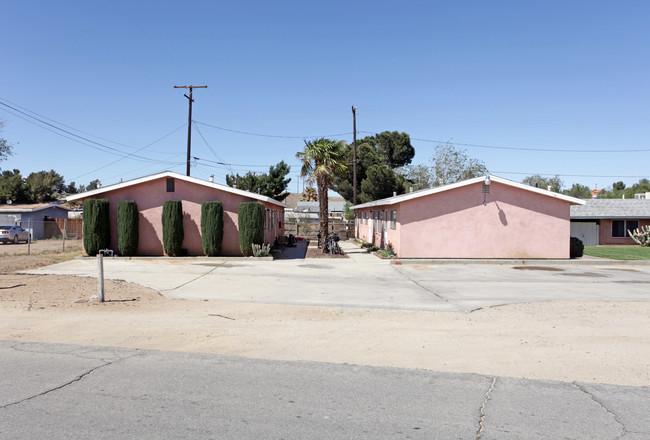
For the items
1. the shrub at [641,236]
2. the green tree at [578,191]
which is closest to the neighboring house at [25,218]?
the shrub at [641,236]

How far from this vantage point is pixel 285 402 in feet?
15.4

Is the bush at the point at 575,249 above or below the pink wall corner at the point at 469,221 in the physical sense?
below

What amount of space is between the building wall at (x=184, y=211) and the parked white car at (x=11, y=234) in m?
13.6

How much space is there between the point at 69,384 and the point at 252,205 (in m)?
15.8

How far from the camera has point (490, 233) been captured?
21.2 m

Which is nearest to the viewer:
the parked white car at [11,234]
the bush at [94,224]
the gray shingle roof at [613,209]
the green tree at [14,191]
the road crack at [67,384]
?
the road crack at [67,384]

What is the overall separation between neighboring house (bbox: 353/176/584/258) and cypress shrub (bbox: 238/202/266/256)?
5.81 metres

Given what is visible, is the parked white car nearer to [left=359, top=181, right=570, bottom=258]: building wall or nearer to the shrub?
[left=359, top=181, right=570, bottom=258]: building wall

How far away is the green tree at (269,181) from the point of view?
56606mm

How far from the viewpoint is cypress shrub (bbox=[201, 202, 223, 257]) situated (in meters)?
20.8

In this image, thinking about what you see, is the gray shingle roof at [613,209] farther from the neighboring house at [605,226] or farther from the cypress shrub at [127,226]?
the cypress shrub at [127,226]

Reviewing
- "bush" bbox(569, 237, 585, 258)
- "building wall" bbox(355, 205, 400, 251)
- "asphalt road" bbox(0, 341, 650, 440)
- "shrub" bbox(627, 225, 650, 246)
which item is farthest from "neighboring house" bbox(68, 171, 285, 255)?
"shrub" bbox(627, 225, 650, 246)

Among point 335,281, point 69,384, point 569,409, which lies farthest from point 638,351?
point 335,281

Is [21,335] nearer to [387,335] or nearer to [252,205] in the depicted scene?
[387,335]
